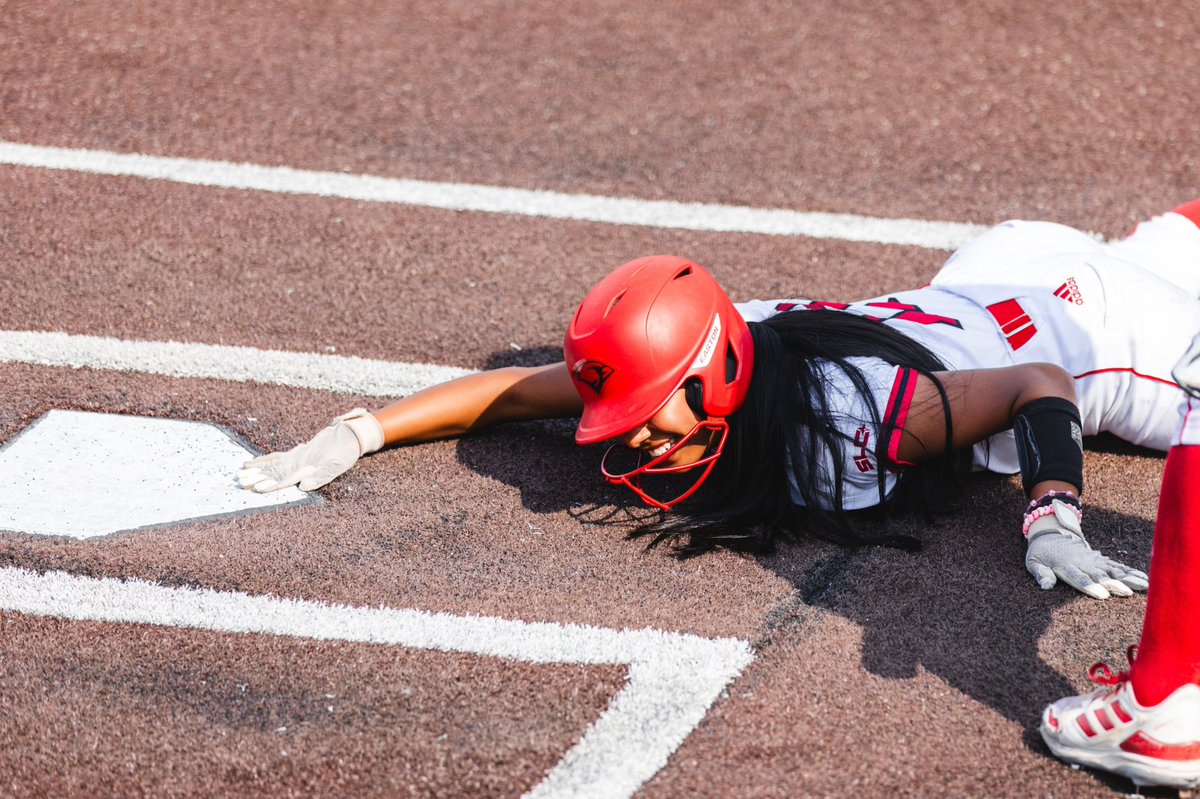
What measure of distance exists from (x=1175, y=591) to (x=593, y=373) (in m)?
1.37

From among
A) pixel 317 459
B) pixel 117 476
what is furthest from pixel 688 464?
pixel 117 476

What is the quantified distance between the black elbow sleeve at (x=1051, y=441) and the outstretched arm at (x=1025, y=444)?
1 cm

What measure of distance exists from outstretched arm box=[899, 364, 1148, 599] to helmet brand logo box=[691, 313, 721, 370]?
509 mm

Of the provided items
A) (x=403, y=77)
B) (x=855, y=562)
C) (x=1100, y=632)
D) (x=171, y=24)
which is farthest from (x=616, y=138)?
(x=1100, y=632)

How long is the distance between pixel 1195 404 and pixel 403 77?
4.55 meters

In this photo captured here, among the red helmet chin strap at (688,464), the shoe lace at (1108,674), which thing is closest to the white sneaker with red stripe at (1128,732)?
the shoe lace at (1108,674)

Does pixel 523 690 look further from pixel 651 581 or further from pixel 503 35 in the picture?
pixel 503 35

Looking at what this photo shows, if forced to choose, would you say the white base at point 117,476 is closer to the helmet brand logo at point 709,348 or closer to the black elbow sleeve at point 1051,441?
the helmet brand logo at point 709,348

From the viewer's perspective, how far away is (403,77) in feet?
19.6

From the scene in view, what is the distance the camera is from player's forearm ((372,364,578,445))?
11.5ft

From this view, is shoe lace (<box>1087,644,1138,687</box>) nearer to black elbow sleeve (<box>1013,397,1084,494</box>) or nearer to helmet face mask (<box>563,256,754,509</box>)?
black elbow sleeve (<box>1013,397,1084,494</box>)

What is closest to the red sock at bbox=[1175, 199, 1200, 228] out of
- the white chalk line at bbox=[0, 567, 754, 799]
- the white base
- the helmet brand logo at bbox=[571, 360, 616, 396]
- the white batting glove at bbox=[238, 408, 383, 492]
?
the helmet brand logo at bbox=[571, 360, 616, 396]

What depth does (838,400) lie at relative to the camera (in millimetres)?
3061

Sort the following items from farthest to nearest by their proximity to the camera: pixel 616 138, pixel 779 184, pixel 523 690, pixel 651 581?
1. pixel 616 138
2. pixel 779 184
3. pixel 651 581
4. pixel 523 690
